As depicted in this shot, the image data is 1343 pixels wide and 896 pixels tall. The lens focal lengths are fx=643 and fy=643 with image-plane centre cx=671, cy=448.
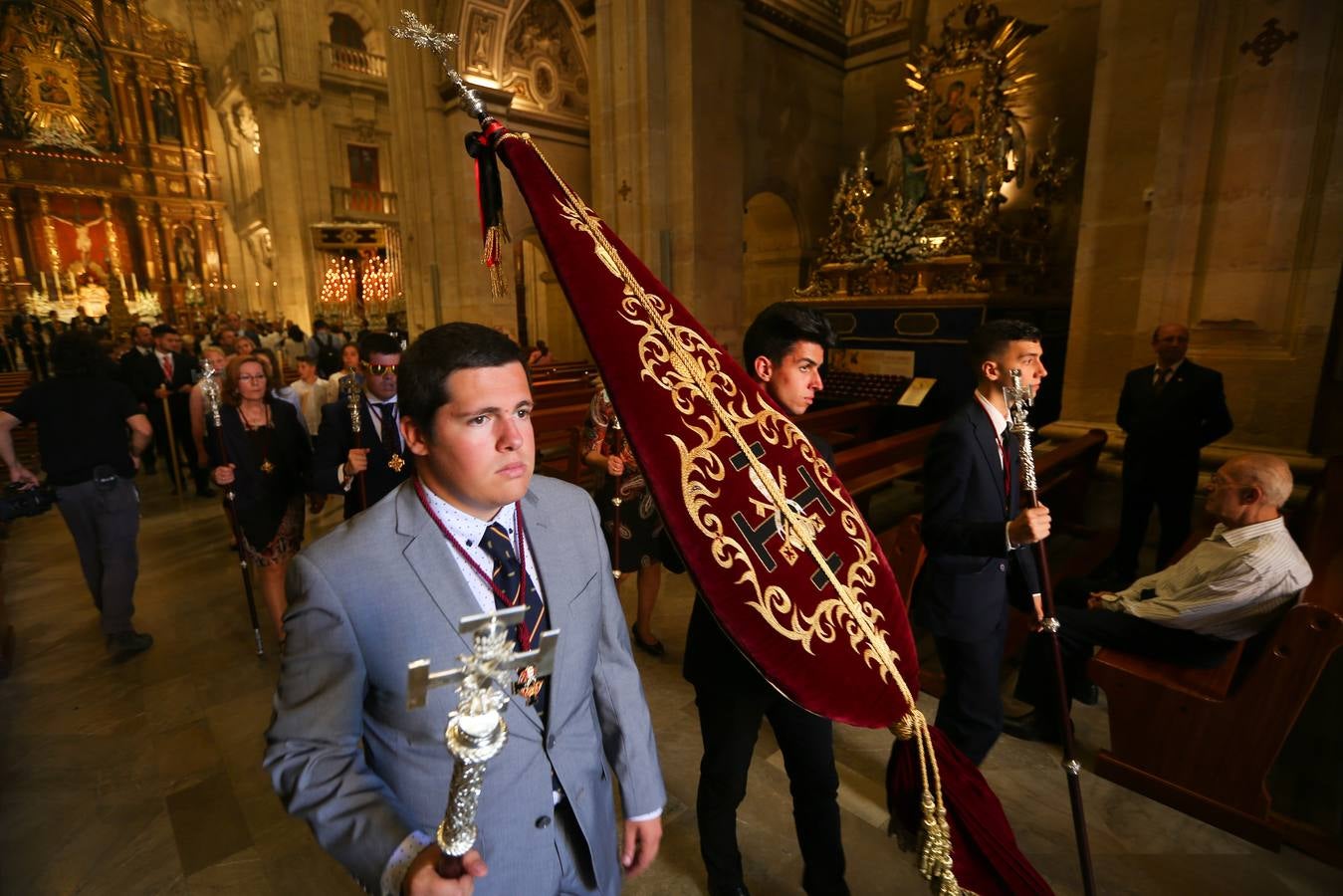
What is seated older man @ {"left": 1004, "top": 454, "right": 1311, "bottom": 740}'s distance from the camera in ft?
7.91

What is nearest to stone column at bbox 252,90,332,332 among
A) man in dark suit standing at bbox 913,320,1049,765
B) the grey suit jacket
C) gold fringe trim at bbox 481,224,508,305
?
gold fringe trim at bbox 481,224,508,305

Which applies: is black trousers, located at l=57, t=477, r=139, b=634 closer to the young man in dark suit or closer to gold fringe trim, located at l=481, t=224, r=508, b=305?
gold fringe trim, located at l=481, t=224, r=508, b=305

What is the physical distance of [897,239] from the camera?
802cm

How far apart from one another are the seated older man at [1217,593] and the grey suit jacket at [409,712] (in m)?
2.42

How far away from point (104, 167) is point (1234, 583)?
33650mm

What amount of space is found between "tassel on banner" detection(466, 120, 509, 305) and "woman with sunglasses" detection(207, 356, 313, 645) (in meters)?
2.07

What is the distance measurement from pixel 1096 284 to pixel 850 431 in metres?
2.76

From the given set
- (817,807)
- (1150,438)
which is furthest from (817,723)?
(1150,438)

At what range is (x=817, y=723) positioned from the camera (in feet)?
5.96

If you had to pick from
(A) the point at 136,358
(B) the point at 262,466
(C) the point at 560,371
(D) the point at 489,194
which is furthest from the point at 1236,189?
(A) the point at 136,358

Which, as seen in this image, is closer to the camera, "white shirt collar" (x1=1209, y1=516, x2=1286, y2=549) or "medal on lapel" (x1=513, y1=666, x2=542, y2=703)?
"medal on lapel" (x1=513, y1=666, x2=542, y2=703)

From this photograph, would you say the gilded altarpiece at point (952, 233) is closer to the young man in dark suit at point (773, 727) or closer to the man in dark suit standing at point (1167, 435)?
the man in dark suit standing at point (1167, 435)

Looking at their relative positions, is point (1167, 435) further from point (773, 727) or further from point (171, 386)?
point (171, 386)

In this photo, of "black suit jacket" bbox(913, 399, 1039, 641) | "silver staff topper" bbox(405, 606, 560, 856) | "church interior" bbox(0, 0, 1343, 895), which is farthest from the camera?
"church interior" bbox(0, 0, 1343, 895)
